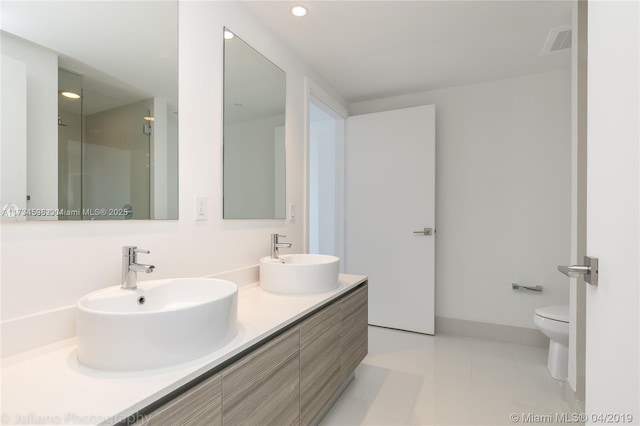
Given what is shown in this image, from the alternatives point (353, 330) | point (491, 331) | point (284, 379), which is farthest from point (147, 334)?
point (491, 331)

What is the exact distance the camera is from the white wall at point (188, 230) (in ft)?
2.95

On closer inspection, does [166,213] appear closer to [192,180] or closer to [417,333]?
[192,180]

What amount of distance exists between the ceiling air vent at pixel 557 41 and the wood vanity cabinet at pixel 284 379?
2.01 meters

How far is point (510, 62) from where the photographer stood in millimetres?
2352

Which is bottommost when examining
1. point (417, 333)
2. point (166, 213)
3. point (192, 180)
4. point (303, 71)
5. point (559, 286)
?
point (417, 333)

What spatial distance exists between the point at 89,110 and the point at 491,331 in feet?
10.2

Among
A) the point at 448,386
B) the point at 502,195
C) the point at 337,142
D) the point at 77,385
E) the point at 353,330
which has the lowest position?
the point at 448,386

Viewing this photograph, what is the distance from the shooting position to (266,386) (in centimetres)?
102

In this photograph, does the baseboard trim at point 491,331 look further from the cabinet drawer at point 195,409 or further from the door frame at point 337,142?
the cabinet drawer at point 195,409

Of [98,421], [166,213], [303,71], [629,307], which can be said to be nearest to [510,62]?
[303,71]

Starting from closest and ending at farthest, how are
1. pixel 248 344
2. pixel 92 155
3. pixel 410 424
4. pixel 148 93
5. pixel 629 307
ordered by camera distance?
A: pixel 629 307 → pixel 248 344 → pixel 92 155 → pixel 148 93 → pixel 410 424

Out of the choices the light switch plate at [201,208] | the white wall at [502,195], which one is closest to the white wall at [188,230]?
the light switch plate at [201,208]

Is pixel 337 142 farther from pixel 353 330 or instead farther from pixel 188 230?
pixel 188 230

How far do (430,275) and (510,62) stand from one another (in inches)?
71.0
